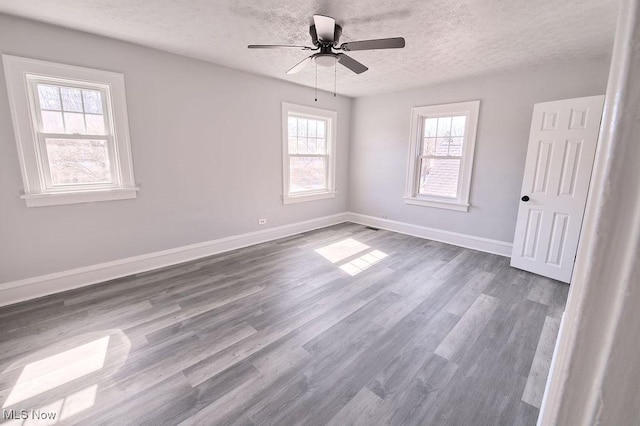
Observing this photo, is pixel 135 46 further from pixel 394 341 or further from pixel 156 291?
pixel 394 341

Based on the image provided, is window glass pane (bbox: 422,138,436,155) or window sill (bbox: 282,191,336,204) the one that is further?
window sill (bbox: 282,191,336,204)

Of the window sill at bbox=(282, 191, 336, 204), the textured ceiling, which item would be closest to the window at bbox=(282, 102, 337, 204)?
the window sill at bbox=(282, 191, 336, 204)

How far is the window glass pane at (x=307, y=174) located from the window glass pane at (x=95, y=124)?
267cm

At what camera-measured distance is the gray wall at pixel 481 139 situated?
3.65 m

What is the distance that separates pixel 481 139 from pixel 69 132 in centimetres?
521

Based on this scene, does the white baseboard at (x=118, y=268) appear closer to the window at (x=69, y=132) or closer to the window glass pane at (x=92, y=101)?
the window at (x=69, y=132)

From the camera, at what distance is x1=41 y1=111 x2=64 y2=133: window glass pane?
2.80 metres

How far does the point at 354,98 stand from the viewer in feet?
18.9

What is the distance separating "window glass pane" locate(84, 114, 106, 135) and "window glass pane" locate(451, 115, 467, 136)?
482 cm

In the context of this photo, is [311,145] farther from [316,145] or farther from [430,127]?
[430,127]

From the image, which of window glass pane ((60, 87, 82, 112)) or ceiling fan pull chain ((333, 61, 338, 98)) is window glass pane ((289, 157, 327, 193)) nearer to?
ceiling fan pull chain ((333, 61, 338, 98))

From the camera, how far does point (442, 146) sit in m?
4.76

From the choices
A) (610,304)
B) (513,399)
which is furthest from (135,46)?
(513,399)

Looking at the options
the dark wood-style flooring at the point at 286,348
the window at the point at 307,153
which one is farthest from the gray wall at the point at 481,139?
the dark wood-style flooring at the point at 286,348
